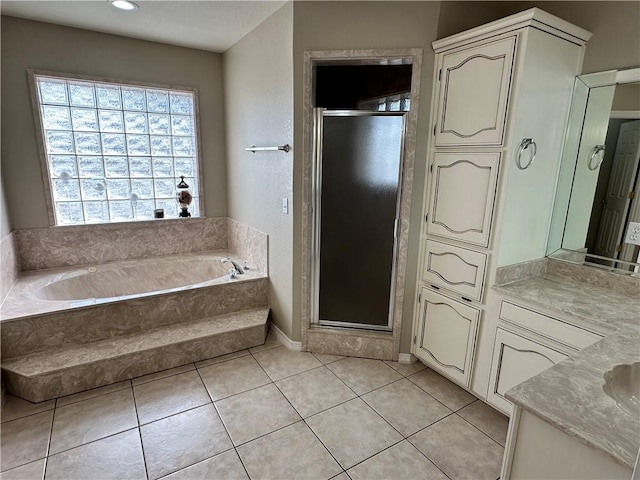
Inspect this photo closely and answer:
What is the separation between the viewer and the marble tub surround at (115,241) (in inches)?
122

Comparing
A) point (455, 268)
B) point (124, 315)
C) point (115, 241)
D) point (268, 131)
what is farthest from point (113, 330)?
point (455, 268)

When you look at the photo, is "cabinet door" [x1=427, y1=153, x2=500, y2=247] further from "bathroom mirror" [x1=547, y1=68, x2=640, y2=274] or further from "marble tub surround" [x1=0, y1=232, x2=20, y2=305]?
"marble tub surround" [x1=0, y1=232, x2=20, y2=305]

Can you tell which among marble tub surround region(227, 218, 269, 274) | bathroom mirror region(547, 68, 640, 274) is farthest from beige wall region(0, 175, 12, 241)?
bathroom mirror region(547, 68, 640, 274)

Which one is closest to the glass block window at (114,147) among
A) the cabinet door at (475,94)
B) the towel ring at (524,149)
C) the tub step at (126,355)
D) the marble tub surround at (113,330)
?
the marble tub surround at (113,330)

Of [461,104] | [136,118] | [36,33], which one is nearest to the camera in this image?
[461,104]

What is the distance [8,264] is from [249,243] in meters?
1.89

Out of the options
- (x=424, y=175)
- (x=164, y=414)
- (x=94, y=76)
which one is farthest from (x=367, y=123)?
(x=94, y=76)

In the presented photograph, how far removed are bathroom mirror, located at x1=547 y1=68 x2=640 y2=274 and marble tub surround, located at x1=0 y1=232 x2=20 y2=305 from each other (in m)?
3.82

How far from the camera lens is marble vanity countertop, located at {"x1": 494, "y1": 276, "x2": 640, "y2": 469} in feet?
2.79

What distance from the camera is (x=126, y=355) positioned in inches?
93.6

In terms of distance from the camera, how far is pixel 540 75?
187cm

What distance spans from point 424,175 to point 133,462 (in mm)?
2364

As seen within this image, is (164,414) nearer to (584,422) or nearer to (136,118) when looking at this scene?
(584,422)

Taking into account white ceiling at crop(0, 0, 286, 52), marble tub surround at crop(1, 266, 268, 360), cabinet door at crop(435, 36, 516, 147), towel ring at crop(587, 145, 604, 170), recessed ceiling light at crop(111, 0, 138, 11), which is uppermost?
white ceiling at crop(0, 0, 286, 52)
